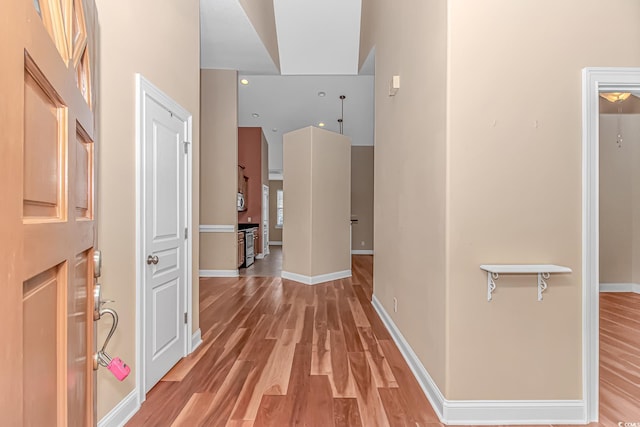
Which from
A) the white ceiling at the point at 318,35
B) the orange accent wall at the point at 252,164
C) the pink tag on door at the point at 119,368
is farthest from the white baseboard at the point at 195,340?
the orange accent wall at the point at 252,164

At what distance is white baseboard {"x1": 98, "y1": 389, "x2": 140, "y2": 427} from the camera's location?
164 cm

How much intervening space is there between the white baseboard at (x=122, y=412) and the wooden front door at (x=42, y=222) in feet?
3.32

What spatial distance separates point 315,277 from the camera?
17.1 feet

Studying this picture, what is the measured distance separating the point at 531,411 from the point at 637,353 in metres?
1.72

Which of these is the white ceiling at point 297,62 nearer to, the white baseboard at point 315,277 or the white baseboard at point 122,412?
the white baseboard at point 315,277

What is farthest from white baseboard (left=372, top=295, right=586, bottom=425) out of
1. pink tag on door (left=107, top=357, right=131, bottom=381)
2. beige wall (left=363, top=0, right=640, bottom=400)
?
pink tag on door (left=107, top=357, right=131, bottom=381)

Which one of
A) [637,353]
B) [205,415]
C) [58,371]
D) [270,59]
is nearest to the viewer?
[58,371]

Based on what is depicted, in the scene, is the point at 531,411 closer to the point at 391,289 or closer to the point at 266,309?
the point at 391,289

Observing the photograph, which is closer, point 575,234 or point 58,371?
point 58,371

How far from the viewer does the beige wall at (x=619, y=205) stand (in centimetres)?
463

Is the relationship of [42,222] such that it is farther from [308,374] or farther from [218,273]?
[218,273]

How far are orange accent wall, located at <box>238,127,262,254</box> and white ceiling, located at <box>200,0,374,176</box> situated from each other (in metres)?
0.43

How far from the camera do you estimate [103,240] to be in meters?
1.69

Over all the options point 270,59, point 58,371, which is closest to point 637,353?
point 58,371
